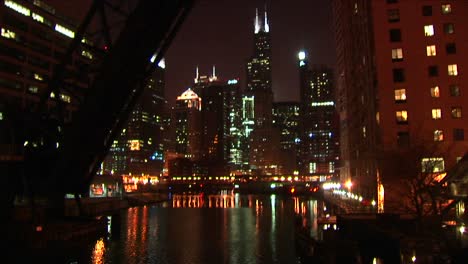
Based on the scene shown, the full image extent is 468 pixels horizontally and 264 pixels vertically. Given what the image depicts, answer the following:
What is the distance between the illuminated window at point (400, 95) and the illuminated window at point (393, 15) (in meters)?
7.40

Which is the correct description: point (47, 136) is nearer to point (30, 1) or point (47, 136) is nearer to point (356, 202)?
point (356, 202)

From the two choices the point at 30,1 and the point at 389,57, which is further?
the point at 30,1

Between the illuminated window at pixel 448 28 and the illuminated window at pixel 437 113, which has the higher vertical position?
the illuminated window at pixel 448 28

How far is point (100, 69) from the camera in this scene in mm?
25219

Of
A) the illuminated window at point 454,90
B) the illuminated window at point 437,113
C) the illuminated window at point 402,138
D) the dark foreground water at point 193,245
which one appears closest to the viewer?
the dark foreground water at point 193,245

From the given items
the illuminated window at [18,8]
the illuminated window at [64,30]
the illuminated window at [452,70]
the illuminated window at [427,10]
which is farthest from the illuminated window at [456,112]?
the illuminated window at [64,30]

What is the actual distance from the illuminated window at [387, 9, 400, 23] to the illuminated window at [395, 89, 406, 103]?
740 centimetres

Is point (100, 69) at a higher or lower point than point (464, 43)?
lower

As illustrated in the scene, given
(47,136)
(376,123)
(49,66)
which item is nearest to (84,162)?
(47,136)

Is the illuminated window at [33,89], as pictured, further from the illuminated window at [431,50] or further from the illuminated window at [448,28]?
the illuminated window at [448,28]

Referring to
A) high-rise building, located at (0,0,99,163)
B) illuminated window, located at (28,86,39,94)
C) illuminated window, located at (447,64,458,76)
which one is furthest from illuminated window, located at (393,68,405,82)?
illuminated window, located at (28,86,39,94)

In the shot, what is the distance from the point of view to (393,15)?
4791 cm

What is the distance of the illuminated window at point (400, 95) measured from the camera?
46750 millimetres

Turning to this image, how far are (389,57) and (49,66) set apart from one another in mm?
61892
